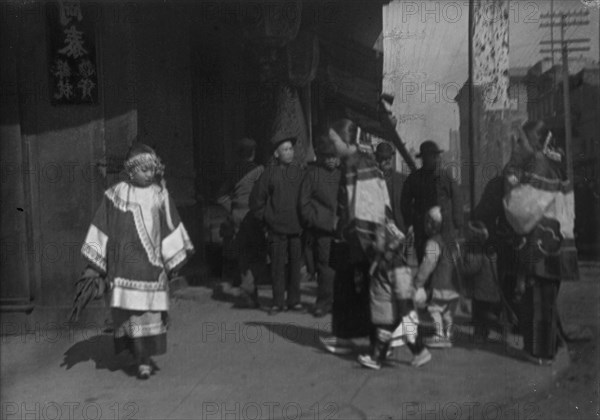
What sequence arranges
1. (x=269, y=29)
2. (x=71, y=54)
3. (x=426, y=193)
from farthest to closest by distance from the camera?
(x=71, y=54), (x=269, y=29), (x=426, y=193)

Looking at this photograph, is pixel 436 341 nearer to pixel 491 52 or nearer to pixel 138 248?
pixel 491 52

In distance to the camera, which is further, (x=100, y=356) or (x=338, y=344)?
(x=100, y=356)

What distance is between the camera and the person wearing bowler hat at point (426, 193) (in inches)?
148

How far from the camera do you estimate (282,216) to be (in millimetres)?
3898

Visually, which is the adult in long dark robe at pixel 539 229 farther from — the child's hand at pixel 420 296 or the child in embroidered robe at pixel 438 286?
the child's hand at pixel 420 296

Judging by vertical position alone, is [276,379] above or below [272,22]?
below

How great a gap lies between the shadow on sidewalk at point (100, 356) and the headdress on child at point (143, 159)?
1.08 m

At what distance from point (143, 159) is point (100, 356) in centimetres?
125

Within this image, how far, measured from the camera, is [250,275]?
4.01 meters

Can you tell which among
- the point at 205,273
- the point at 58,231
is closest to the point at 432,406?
the point at 205,273

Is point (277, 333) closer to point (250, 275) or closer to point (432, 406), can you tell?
point (250, 275)

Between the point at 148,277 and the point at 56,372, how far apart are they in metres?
0.87

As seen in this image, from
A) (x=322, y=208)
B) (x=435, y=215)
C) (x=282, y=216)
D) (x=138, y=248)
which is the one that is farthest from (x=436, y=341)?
(x=138, y=248)

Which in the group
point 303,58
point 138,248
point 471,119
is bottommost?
point 138,248
